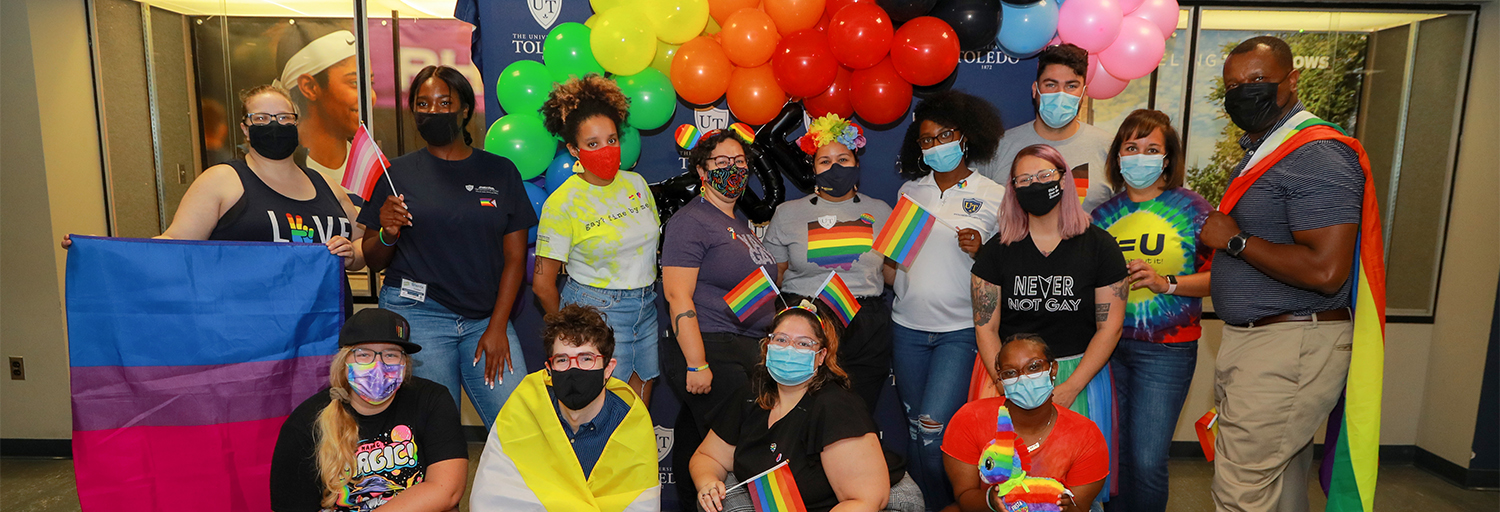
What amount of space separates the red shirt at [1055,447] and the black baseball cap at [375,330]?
173cm

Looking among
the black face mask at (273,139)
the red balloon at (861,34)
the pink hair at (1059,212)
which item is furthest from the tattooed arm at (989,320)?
the black face mask at (273,139)

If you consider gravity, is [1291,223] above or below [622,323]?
above

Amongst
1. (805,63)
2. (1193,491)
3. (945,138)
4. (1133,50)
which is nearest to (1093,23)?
(1133,50)

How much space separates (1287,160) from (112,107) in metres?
5.49

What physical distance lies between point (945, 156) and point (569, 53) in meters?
1.70

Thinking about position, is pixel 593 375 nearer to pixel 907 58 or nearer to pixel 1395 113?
pixel 907 58

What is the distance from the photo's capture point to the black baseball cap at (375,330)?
234 cm

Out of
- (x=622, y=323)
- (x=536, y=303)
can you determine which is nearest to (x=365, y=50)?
(x=536, y=303)

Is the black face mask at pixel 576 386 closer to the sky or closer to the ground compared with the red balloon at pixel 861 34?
closer to the ground

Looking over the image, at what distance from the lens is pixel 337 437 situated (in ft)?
7.54

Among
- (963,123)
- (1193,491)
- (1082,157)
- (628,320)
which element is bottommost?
→ (1193,491)

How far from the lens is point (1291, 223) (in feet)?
8.04

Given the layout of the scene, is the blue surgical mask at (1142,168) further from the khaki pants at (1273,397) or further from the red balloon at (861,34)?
the red balloon at (861,34)

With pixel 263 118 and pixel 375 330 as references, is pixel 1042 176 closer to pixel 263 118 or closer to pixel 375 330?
pixel 375 330
